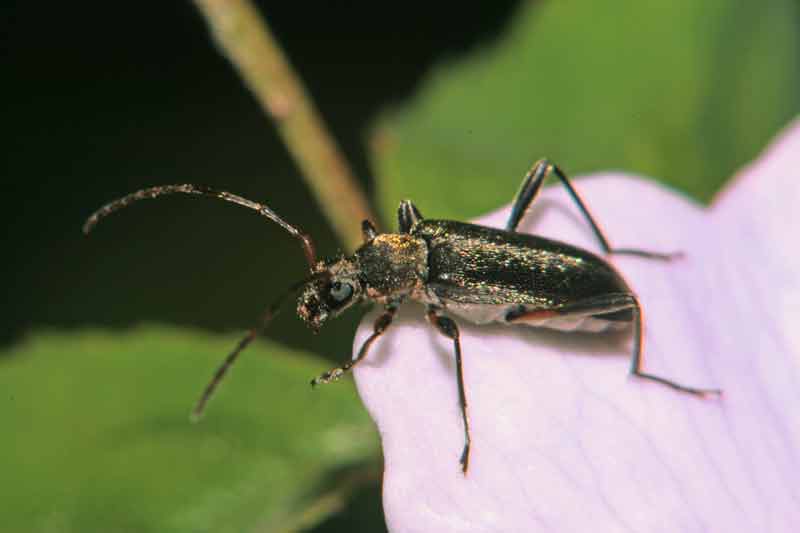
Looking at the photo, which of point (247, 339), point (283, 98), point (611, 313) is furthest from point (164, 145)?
point (611, 313)

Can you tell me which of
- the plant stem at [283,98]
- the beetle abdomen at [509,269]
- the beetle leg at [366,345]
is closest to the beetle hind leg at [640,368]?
the beetle abdomen at [509,269]

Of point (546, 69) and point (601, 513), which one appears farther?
point (546, 69)

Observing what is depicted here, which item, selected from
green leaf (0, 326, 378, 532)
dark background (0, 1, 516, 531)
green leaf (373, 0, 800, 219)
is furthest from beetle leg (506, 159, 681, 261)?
dark background (0, 1, 516, 531)

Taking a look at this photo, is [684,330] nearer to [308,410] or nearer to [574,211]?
[574,211]

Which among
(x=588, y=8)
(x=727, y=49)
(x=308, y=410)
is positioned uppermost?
(x=588, y=8)

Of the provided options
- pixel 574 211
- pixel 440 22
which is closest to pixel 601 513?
pixel 574 211

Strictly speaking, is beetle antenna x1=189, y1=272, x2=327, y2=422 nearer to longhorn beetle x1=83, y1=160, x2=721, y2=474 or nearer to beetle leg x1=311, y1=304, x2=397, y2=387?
longhorn beetle x1=83, y1=160, x2=721, y2=474
